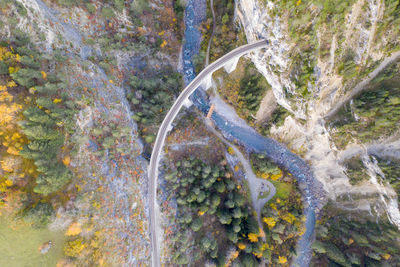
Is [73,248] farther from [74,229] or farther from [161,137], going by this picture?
[161,137]

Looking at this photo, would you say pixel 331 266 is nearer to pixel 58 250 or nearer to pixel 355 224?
pixel 355 224

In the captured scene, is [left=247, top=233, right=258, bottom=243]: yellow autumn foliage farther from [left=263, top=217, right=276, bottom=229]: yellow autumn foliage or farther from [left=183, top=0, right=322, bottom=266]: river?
[left=183, top=0, right=322, bottom=266]: river

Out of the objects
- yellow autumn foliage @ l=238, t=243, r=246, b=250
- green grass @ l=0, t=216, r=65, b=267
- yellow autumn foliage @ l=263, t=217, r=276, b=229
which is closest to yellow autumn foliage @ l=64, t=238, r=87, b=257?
green grass @ l=0, t=216, r=65, b=267

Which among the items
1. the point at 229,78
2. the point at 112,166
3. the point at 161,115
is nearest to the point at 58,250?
the point at 112,166

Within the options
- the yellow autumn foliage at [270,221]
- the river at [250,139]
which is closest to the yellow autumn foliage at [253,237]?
the yellow autumn foliage at [270,221]

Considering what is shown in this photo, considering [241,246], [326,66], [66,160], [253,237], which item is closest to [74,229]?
[66,160]

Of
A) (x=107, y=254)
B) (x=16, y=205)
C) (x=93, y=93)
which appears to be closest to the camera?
(x=16, y=205)
